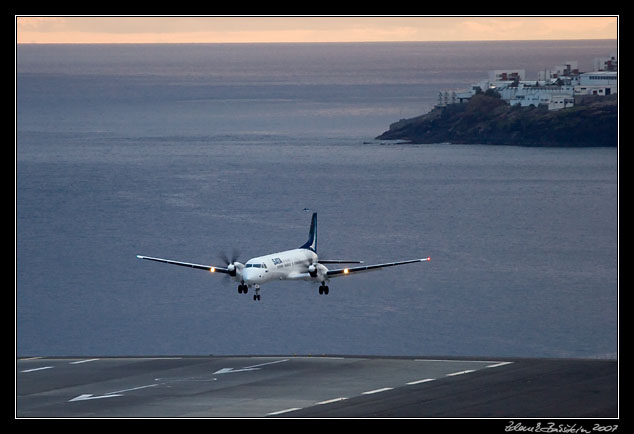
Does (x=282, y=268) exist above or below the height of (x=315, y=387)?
above

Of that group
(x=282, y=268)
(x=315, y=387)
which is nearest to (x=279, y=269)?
(x=282, y=268)

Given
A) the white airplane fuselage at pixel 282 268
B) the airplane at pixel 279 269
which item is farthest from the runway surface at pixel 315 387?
the white airplane fuselage at pixel 282 268

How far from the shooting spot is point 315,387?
11088 centimetres

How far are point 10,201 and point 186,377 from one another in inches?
2421

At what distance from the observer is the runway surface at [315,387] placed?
9938 cm

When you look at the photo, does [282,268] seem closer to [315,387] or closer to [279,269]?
[279,269]

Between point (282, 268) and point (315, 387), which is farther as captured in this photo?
point (282, 268)

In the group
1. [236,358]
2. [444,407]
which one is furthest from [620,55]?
[236,358]

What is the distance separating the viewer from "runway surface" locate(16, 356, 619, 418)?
326ft

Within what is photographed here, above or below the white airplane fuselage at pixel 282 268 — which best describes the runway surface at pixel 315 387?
below

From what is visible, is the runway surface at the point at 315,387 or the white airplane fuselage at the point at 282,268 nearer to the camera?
the runway surface at the point at 315,387

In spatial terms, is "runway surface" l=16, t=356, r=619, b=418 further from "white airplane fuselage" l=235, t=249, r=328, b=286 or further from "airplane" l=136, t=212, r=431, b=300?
"white airplane fuselage" l=235, t=249, r=328, b=286

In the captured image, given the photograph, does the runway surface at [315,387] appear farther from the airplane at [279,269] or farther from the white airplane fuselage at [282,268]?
the white airplane fuselage at [282,268]

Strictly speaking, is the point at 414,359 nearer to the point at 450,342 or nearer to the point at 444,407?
the point at 444,407
